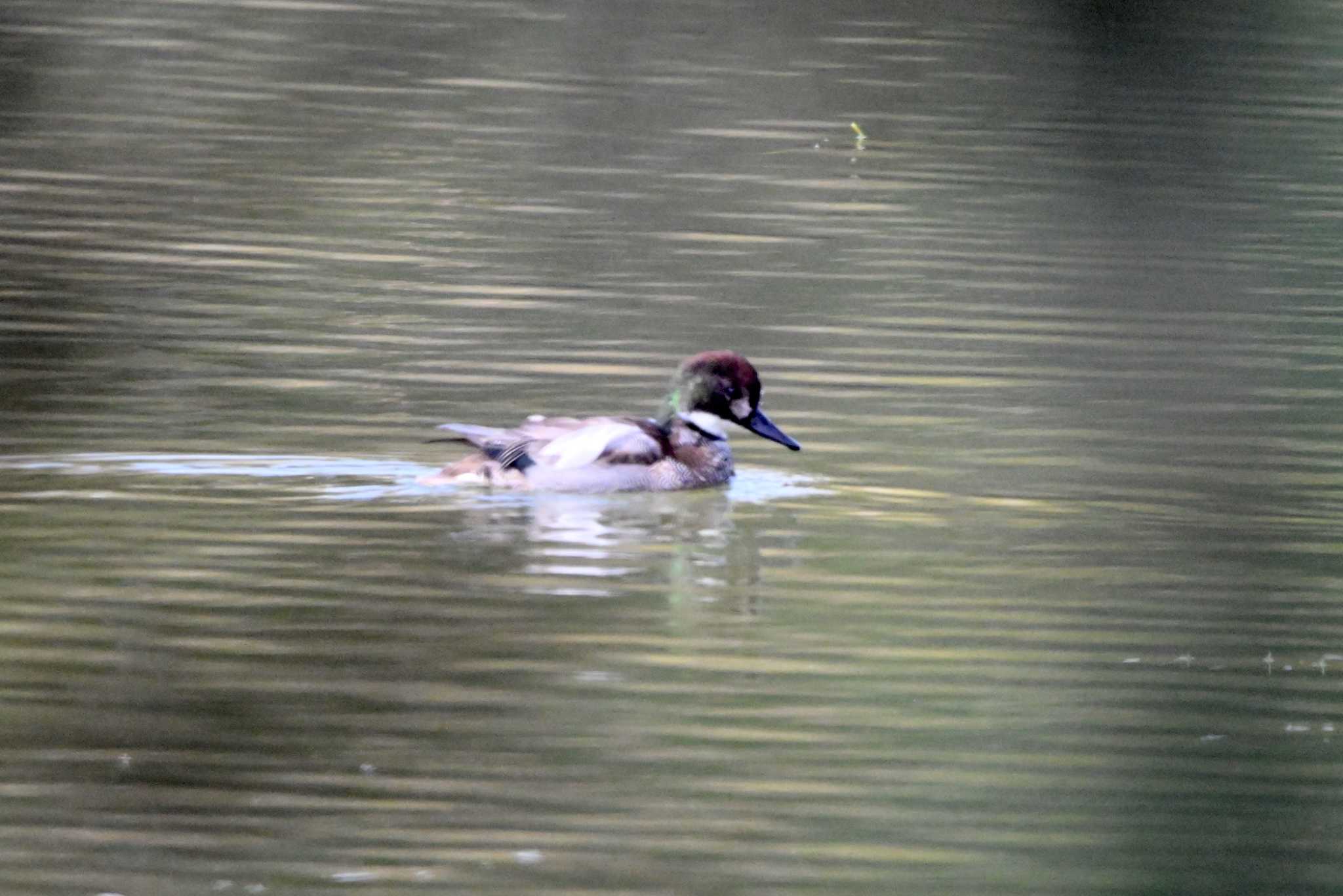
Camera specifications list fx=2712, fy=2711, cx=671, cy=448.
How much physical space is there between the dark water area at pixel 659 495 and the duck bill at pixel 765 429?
7.5 inches

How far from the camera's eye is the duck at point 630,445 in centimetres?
998

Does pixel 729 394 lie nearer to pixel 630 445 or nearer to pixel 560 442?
pixel 630 445

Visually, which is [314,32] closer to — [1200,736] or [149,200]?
[149,200]

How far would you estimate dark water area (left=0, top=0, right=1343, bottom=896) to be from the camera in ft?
21.3

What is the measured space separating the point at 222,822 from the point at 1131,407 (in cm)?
637

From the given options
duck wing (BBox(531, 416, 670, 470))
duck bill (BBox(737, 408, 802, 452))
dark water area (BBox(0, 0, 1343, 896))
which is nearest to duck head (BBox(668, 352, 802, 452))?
duck bill (BBox(737, 408, 802, 452))

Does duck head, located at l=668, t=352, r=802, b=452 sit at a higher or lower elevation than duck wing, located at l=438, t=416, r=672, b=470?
higher

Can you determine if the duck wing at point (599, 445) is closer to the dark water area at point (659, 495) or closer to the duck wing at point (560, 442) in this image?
the duck wing at point (560, 442)

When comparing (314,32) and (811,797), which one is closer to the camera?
(811,797)

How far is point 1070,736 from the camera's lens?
722 cm

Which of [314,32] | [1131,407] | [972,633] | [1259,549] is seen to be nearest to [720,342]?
[1131,407]

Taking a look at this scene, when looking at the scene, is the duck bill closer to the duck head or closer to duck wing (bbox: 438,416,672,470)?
the duck head

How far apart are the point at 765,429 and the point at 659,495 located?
2.06 feet

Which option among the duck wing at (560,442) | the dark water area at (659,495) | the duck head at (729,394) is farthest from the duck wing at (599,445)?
the duck head at (729,394)
